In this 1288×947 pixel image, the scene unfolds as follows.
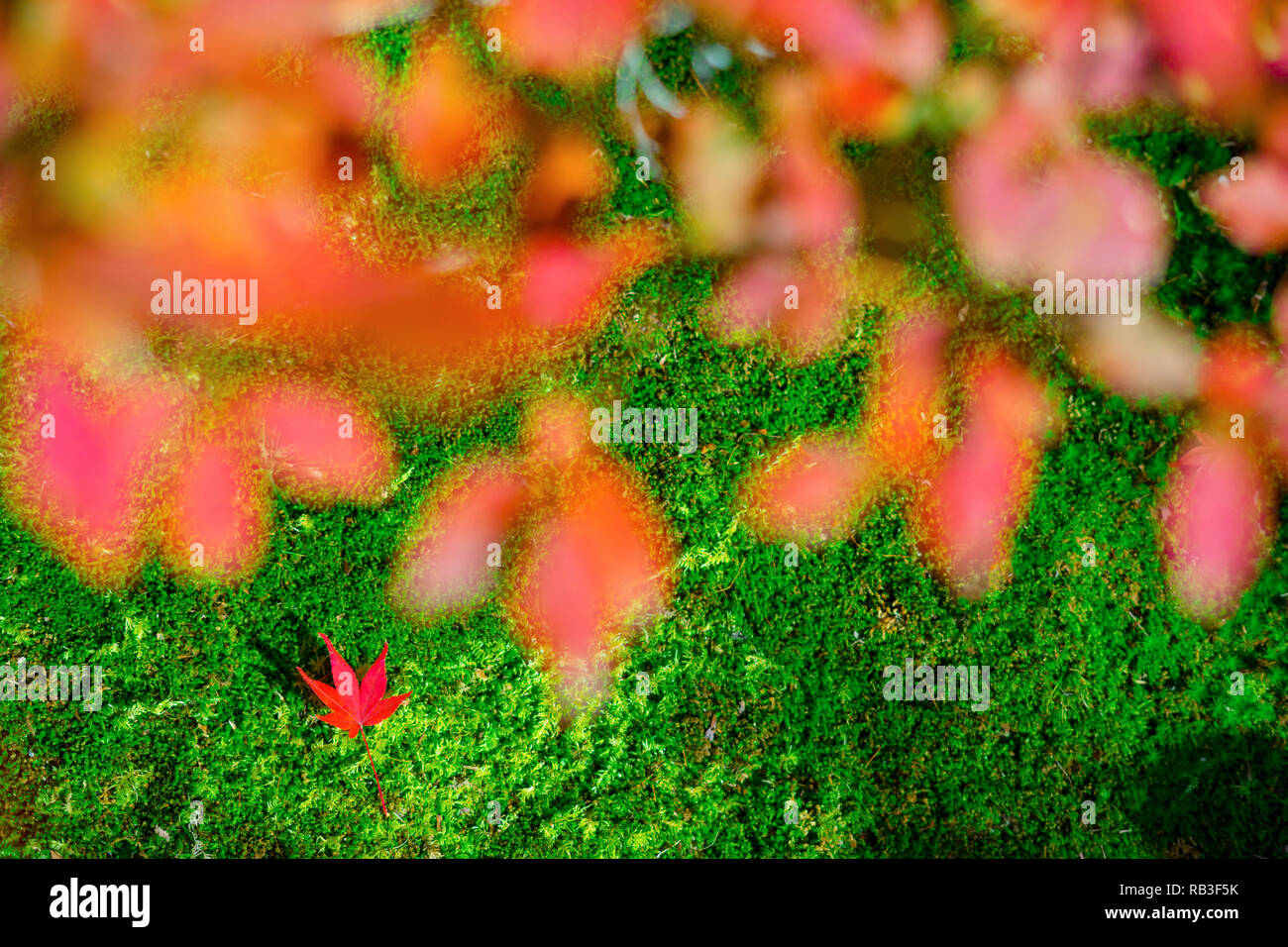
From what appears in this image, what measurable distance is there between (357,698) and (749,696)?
2.94 ft

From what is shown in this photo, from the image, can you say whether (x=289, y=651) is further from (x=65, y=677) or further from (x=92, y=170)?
(x=92, y=170)

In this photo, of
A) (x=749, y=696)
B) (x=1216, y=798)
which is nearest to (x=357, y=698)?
(x=749, y=696)

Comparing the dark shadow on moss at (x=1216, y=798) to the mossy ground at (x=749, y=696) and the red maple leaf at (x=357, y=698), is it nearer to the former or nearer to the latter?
the mossy ground at (x=749, y=696)

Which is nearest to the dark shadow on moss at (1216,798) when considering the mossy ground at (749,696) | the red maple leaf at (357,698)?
the mossy ground at (749,696)

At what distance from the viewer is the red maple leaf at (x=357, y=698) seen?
2.05 meters

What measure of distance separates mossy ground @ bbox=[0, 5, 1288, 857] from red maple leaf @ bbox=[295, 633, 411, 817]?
4 centimetres

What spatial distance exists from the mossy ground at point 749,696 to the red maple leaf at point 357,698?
4cm

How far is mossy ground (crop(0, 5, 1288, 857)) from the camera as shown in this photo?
2107 millimetres

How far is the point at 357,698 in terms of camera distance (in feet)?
6.88

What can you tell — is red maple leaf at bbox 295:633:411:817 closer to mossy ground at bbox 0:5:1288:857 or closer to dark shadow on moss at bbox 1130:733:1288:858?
mossy ground at bbox 0:5:1288:857

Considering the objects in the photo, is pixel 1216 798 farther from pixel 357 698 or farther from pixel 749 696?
pixel 357 698

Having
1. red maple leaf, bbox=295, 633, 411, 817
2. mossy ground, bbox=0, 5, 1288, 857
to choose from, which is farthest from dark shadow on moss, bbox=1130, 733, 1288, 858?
red maple leaf, bbox=295, 633, 411, 817

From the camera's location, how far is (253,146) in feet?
7.19

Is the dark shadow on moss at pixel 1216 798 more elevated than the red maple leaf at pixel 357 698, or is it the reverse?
the red maple leaf at pixel 357 698
